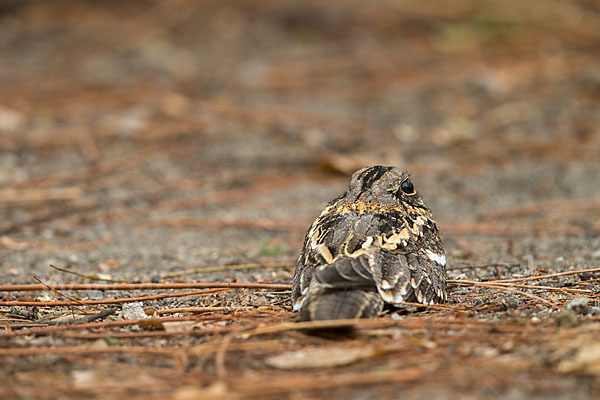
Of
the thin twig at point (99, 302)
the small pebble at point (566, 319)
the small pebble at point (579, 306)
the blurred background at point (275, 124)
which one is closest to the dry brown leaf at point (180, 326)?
the thin twig at point (99, 302)

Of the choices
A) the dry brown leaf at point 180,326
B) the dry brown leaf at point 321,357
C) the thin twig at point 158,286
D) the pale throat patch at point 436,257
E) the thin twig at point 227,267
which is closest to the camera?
the dry brown leaf at point 321,357

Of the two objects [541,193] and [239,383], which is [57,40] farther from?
[239,383]

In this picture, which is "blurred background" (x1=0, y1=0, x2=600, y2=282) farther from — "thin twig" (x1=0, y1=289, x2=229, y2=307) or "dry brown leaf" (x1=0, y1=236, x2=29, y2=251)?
"thin twig" (x1=0, y1=289, x2=229, y2=307)

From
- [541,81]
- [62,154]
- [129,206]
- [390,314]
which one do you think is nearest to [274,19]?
[541,81]

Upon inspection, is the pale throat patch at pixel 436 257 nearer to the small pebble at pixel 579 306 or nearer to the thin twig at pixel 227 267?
the small pebble at pixel 579 306

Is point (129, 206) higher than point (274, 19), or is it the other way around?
point (274, 19)

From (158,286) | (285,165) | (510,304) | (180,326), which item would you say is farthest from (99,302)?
(285,165)

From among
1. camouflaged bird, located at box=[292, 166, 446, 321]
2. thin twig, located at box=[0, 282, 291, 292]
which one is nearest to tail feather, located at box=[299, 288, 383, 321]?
camouflaged bird, located at box=[292, 166, 446, 321]
